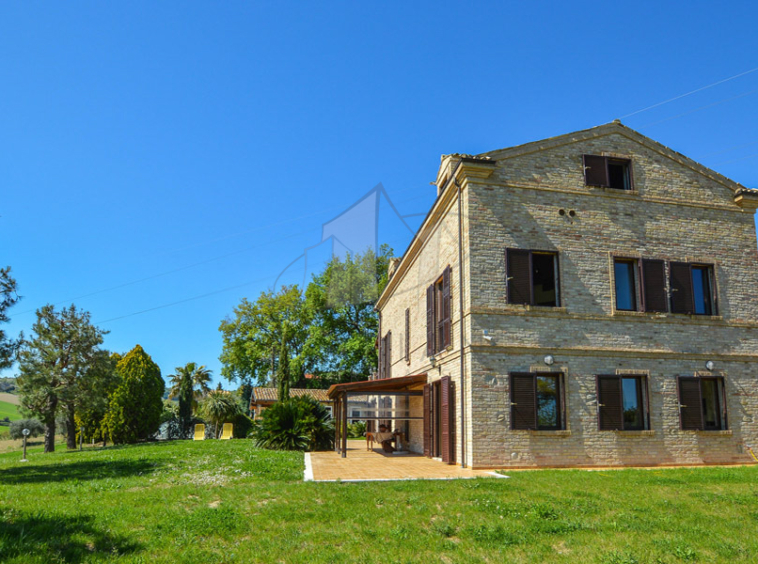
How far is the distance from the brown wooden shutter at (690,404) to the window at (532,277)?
3583 mm

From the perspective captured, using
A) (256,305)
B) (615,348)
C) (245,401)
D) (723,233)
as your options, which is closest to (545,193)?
(615,348)

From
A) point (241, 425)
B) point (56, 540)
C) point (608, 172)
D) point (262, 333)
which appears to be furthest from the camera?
point (262, 333)

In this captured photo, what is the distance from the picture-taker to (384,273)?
132 feet

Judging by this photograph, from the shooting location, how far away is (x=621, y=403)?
12.9m

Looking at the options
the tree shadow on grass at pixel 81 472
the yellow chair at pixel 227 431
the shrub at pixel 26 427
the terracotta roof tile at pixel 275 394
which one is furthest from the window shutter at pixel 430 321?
the shrub at pixel 26 427

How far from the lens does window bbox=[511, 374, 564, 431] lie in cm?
1239

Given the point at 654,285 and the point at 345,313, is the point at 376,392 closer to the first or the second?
the point at 654,285

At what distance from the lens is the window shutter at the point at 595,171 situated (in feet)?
46.2

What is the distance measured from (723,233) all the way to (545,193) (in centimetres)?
502

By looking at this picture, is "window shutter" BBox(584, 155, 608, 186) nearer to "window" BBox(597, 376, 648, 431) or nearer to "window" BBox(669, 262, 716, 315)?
"window" BBox(669, 262, 716, 315)

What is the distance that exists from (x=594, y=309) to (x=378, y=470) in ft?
20.2

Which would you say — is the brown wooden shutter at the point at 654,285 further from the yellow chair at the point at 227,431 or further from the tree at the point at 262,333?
the tree at the point at 262,333

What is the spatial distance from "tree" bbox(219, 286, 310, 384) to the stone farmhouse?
29.9 m

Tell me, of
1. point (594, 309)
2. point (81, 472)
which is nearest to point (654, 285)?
point (594, 309)
